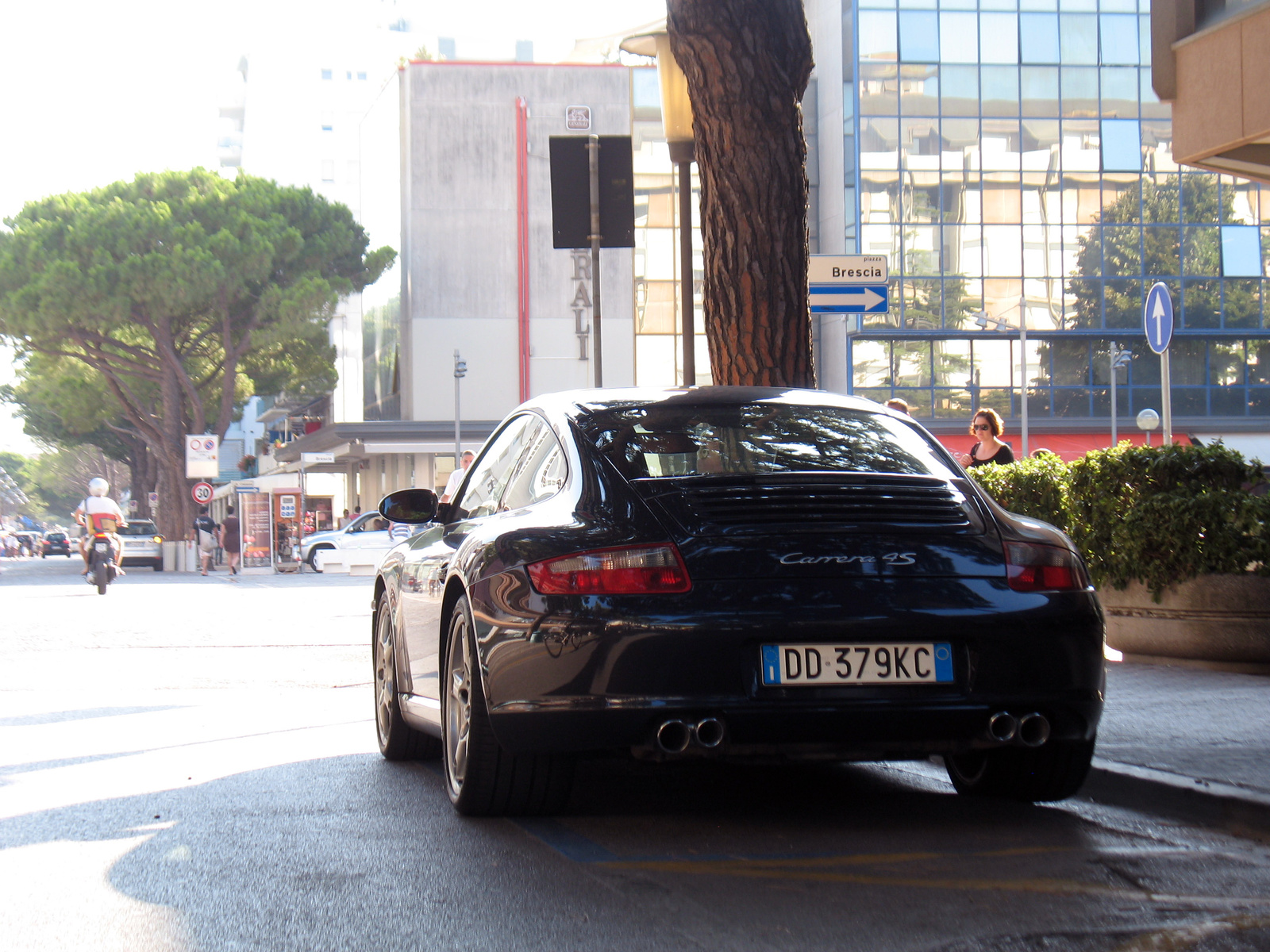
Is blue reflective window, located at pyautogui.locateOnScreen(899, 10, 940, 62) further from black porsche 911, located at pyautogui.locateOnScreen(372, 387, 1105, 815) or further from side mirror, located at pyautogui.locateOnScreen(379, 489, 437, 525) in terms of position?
black porsche 911, located at pyautogui.locateOnScreen(372, 387, 1105, 815)

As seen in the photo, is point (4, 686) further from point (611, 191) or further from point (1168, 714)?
point (1168, 714)

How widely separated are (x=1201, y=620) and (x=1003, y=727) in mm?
4742

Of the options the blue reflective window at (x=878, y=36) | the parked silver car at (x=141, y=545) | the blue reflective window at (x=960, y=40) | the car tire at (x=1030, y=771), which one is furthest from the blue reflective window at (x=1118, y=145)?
the car tire at (x=1030, y=771)

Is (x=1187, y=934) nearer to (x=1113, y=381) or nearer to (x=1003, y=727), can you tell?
(x=1003, y=727)

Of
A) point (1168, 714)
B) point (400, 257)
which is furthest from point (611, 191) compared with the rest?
point (400, 257)

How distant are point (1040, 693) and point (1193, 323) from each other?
4771 cm

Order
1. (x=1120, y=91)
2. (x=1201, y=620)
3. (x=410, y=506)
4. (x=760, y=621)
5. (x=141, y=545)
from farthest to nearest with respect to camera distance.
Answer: (x=1120, y=91) → (x=141, y=545) → (x=1201, y=620) → (x=410, y=506) → (x=760, y=621)

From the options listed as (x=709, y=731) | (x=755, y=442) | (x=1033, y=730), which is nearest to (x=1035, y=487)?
(x=755, y=442)

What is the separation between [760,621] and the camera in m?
4.52

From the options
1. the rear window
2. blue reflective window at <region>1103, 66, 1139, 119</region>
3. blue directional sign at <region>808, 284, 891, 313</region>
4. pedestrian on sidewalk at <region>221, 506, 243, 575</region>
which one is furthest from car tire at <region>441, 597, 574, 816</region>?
blue reflective window at <region>1103, 66, 1139, 119</region>

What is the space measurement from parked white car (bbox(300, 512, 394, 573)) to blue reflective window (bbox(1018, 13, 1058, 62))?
24.4m

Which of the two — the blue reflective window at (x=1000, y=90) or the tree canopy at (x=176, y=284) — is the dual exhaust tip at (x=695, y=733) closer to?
the tree canopy at (x=176, y=284)

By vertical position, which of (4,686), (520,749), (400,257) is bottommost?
(4,686)

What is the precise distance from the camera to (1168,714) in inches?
277
